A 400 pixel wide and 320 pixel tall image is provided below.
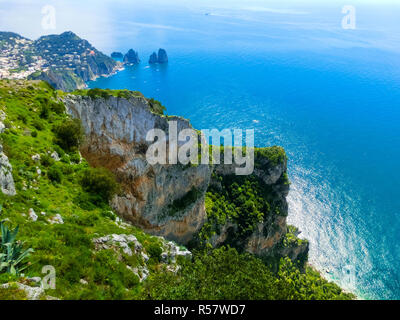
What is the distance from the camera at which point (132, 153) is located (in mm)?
31438

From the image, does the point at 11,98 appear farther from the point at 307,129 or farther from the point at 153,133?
the point at 307,129

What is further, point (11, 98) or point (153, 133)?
point (153, 133)

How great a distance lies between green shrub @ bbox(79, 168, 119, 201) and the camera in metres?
21.6

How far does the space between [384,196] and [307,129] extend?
41.1m

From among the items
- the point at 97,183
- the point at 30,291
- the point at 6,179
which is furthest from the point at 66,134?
the point at 30,291

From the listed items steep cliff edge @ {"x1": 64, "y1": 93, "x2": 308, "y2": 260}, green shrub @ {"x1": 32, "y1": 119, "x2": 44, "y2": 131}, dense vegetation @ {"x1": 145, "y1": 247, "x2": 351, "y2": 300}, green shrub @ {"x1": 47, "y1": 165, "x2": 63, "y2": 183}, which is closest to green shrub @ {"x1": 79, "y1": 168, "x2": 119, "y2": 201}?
green shrub @ {"x1": 47, "y1": 165, "x2": 63, "y2": 183}

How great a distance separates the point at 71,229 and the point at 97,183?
6433mm

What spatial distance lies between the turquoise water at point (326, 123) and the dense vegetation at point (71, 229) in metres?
54.9

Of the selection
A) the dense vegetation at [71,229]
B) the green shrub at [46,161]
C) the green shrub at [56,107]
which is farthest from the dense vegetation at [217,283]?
the green shrub at [56,107]

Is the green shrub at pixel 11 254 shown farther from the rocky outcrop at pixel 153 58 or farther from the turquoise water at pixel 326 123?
the rocky outcrop at pixel 153 58

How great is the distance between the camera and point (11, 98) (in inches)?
957

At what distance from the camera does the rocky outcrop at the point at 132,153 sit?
29.6 m
